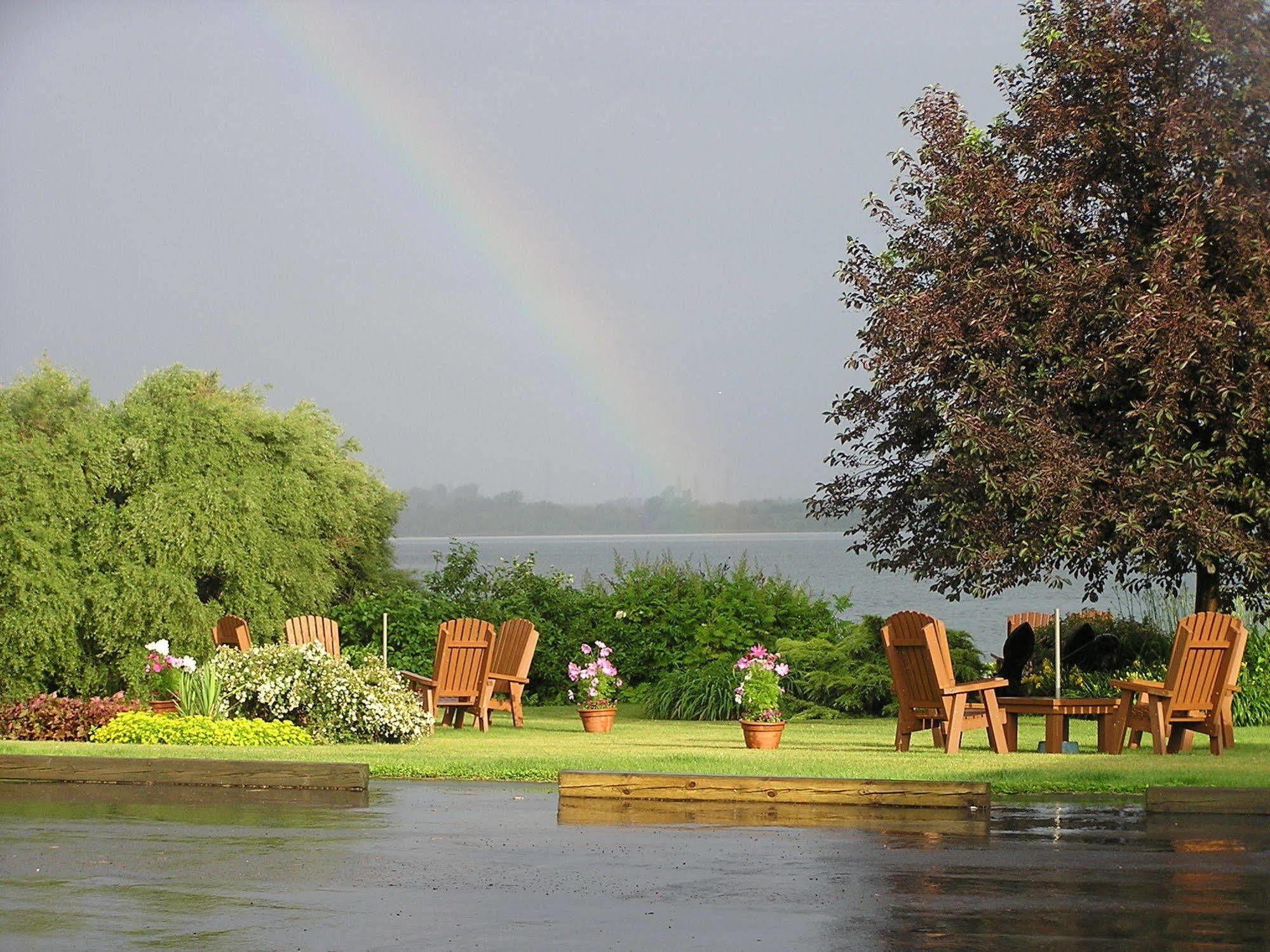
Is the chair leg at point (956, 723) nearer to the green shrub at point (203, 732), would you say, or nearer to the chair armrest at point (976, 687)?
the chair armrest at point (976, 687)

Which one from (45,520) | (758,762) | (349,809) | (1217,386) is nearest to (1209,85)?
(1217,386)

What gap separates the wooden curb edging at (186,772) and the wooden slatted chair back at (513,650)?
571 centimetres

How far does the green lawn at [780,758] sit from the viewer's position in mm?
11672

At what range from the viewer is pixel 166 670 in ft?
56.4

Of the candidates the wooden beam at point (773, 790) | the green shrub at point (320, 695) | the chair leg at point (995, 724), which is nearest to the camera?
the wooden beam at point (773, 790)

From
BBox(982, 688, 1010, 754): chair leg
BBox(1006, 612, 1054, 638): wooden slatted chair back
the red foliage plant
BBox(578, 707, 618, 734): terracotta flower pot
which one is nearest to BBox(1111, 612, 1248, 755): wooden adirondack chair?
BBox(982, 688, 1010, 754): chair leg

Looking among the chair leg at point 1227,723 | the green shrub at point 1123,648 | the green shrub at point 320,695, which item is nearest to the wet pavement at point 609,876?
the chair leg at point 1227,723

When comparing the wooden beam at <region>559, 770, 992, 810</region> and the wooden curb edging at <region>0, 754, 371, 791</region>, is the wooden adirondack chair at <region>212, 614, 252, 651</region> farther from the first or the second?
the wooden beam at <region>559, 770, 992, 810</region>

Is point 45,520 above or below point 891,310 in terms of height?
below

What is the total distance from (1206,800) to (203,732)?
842 cm

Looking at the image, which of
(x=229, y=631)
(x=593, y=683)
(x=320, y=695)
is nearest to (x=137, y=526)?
(x=229, y=631)

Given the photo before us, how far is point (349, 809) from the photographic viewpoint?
10195mm

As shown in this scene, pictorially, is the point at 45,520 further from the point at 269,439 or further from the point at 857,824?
the point at 857,824

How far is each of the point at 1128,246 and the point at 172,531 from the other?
1161cm
